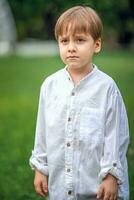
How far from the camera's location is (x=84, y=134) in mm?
4336

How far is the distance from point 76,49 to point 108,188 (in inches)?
32.8

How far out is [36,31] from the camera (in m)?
67.3

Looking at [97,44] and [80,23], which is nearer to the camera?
[80,23]

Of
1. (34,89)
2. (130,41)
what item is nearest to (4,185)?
(34,89)

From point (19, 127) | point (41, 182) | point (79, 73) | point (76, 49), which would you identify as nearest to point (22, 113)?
point (19, 127)

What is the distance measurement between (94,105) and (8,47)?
42562 millimetres

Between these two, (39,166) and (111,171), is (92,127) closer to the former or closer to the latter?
(111,171)

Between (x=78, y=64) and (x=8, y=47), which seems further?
(x=8, y=47)

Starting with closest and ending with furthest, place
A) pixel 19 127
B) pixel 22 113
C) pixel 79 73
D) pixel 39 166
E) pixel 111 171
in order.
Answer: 1. pixel 111 171
2. pixel 79 73
3. pixel 39 166
4. pixel 19 127
5. pixel 22 113

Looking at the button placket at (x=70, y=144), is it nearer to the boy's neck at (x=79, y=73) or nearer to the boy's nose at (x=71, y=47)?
the boy's neck at (x=79, y=73)

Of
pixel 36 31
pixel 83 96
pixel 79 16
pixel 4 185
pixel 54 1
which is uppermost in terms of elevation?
pixel 36 31

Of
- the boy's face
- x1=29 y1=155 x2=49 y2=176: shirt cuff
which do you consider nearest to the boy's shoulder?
the boy's face

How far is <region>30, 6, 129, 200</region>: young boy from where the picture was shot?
14.2ft

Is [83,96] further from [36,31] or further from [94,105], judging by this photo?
[36,31]
